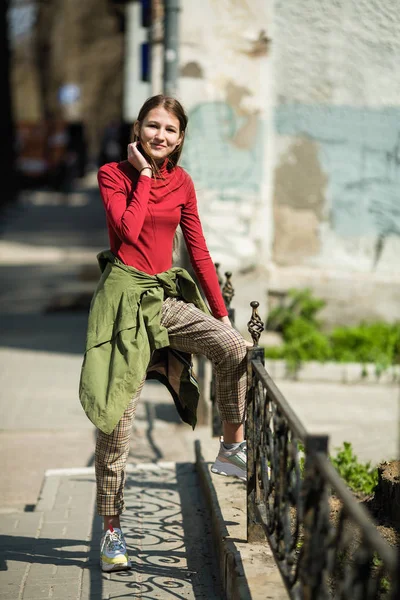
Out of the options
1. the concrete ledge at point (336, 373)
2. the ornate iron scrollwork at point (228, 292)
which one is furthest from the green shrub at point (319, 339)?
the ornate iron scrollwork at point (228, 292)

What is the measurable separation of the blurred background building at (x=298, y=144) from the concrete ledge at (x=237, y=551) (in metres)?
3.88

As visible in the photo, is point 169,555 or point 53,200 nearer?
point 169,555

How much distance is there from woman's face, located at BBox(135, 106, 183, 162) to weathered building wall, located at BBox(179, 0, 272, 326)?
4229mm

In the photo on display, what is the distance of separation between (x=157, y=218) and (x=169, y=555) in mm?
1613

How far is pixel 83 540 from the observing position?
4840 millimetres

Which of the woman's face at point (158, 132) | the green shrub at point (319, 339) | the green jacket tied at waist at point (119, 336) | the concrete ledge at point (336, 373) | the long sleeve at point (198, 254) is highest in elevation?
the woman's face at point (158, 132)

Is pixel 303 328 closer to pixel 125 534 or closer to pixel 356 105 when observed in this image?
pixel 356 105

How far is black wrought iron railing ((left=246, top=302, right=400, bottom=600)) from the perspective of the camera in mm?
2609

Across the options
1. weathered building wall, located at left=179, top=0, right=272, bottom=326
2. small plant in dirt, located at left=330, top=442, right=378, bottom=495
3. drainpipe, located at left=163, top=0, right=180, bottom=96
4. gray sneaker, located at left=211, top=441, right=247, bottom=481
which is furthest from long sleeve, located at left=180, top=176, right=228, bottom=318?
weathered building wall, located at left=179, top=0, right=272, bottom=326

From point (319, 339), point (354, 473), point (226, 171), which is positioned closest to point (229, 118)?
point (226, 171)

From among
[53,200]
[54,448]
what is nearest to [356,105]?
[54,448]

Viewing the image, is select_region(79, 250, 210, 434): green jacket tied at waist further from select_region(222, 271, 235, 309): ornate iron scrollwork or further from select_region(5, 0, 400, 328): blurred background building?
select_region(5, 0, 400, 328): blurred background building

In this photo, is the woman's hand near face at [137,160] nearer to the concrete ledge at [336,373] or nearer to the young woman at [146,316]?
the young woman at [146,316]

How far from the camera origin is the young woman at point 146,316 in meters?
4.03
